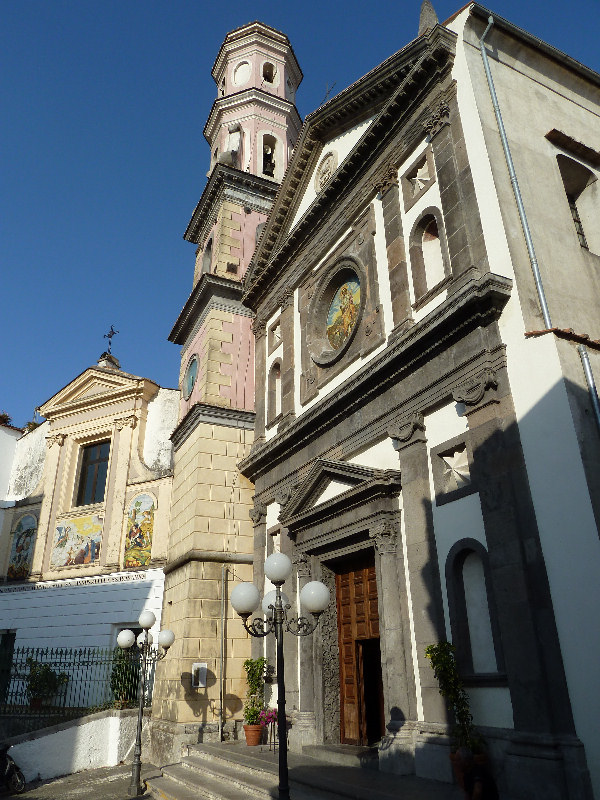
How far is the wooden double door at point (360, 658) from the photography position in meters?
10.9

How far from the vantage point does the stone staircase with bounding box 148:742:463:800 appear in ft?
24.8

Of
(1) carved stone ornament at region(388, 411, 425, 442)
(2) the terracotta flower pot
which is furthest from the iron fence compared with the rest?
(1) carved stone ornament at region(388, 411, 425, 442)

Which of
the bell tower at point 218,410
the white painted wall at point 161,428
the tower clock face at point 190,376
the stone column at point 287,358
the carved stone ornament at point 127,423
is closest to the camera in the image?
the bell tower at point 218,410

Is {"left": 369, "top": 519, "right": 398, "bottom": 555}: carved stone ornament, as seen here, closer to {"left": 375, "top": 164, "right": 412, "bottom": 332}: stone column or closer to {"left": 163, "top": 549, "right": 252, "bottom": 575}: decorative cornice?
{"left": 375, "top": 164, "right": 412, "bottom": 332}: stone column

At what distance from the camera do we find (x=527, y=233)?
29.7ft

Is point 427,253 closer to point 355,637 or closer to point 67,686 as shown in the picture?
point 355,637

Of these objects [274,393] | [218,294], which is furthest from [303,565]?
[218,294]

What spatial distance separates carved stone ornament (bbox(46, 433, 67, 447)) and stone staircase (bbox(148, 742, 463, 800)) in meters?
14.0

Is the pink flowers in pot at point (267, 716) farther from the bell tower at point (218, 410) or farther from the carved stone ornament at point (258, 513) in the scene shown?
the carved stone ornament at point (258, 513)

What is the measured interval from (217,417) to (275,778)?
943 cm

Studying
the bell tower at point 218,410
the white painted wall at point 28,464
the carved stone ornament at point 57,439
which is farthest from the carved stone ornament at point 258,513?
the white painted wall at point 28,464

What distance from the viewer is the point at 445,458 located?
9.35 metres

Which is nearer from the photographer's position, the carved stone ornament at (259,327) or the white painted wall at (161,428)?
the carved stone ornament at (259,327)

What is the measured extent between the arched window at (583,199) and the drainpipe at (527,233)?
69.3 inches
